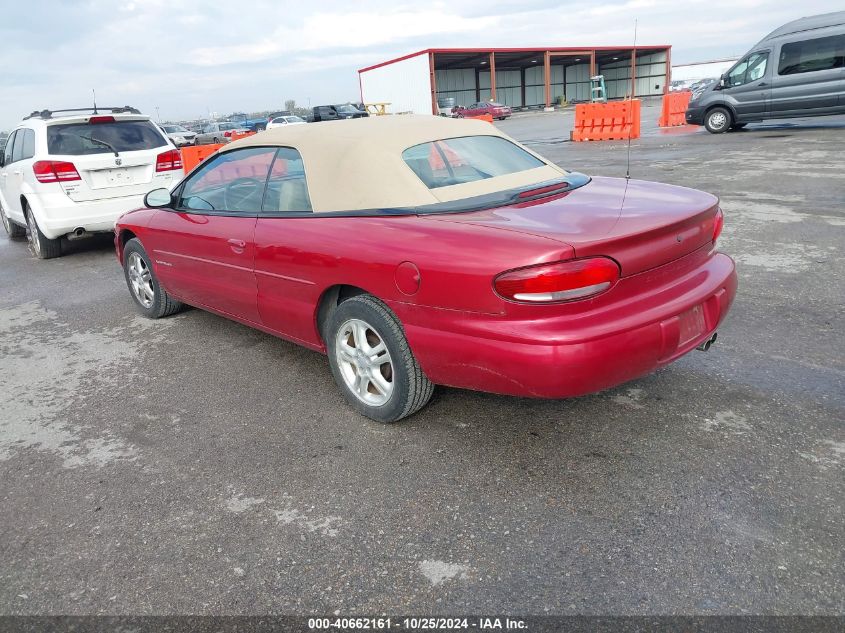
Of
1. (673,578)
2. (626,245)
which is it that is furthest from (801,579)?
(626,245)

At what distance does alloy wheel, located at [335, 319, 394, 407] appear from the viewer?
3.24 meters

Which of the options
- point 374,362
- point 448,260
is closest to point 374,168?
point 448,260

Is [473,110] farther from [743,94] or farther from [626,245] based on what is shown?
[626,245]

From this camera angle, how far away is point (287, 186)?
365 cm

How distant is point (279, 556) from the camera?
7.91 feet

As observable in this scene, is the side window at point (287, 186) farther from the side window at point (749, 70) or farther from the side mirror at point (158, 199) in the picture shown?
the side window at point (749, 70)

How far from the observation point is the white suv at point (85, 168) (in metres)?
7.63

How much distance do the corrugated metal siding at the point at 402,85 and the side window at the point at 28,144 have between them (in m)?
42.4

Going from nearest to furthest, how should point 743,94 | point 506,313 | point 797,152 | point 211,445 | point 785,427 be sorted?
point 506,313
point 785,427
point 211,445
point 797,152
point 743,94

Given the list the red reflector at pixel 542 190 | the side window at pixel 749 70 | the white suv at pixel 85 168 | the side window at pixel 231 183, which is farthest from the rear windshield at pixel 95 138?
the side window at pixel 749 70

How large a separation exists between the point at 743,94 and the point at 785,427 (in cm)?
1668

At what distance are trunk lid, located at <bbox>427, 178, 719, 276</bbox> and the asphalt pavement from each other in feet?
2.88

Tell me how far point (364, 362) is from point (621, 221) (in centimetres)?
141

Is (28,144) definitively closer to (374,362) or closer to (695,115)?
(374,362)
